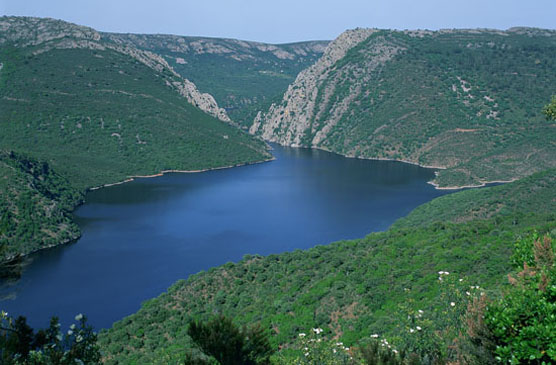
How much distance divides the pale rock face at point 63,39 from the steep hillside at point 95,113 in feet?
1.05

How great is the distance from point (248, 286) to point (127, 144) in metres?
94.6

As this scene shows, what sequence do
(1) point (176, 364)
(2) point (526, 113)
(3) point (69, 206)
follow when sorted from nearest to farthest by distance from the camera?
(1) point (176, 364) < (3) point (69, 206) < (2) point (526, 113)

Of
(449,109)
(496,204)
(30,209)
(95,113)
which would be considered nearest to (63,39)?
(95,113)

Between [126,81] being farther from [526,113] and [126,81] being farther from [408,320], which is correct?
[408,320]

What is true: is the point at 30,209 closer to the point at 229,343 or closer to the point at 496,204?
the point at 496,204

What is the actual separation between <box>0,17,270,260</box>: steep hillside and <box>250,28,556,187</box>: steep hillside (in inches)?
1409

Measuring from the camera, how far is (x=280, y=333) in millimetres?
33438

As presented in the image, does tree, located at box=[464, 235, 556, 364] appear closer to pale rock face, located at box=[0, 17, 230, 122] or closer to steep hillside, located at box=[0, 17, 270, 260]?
steep hillside, located at box=[0, 17, 270, 260]

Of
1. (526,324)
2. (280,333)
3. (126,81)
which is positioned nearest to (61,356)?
(526,324)

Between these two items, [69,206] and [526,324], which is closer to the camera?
[526,324]

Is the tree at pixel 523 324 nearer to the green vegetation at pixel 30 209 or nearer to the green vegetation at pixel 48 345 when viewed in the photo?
the green vegetation at pixel 48 345

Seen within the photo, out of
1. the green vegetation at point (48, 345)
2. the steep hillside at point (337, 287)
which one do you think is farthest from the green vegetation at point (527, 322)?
the green vegetation at point (48, 345)

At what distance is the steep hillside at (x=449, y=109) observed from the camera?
120938mm

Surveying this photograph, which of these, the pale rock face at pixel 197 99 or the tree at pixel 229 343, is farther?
the pale rock face at pixel 197 99
